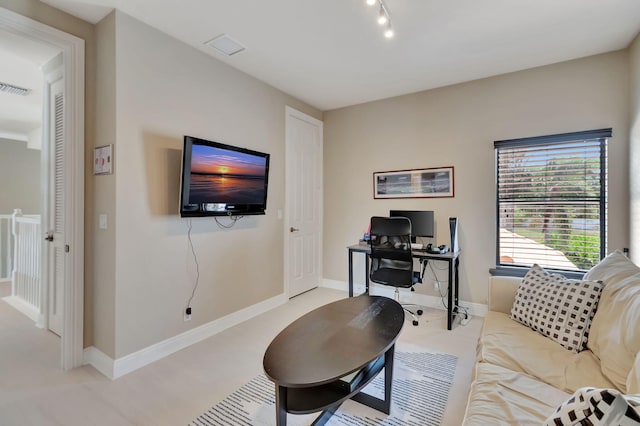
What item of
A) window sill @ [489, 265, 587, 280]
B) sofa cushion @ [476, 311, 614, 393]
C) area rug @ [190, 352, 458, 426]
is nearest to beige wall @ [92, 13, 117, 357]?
area rug @ [190, 352, 458, 426]

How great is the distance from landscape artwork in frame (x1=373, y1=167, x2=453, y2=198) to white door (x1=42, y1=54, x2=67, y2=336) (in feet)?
10.9

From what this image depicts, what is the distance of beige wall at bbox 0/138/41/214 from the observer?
5.02 metres

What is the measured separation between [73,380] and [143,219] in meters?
1.21

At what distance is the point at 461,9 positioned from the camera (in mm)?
2098

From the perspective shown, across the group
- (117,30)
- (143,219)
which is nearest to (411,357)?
(143,219)

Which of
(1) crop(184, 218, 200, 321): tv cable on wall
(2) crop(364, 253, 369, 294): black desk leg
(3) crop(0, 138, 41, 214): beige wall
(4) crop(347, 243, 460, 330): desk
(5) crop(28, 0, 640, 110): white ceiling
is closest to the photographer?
(5) crop(28, 0, 640, 110): white ceiling

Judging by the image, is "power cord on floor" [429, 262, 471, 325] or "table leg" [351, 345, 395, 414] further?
"power cord on floor" [429, 262, 471, 325]

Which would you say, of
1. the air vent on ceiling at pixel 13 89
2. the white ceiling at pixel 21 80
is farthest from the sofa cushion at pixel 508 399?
the air vent on ceiling at pixel 13 89

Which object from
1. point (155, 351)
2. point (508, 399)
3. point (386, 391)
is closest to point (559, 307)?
point (508, 399)

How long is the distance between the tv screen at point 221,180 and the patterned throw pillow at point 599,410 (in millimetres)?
2449

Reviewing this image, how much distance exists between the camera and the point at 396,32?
237cm

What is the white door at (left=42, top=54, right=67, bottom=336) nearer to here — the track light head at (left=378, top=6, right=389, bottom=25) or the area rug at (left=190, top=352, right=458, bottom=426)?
the area rug at (left=190, top=352, right=458, bottom=426)

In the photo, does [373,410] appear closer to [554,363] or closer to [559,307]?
[554,363]

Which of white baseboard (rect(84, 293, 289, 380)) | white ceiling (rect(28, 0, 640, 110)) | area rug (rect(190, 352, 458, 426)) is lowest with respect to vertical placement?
area rug (rect(190, 352, 458, 426))
